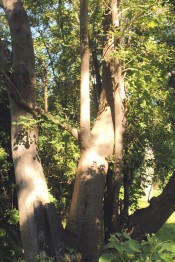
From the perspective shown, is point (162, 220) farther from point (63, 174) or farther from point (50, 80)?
point (50, 80)

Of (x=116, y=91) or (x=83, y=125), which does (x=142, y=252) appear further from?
(x=116, y=91)

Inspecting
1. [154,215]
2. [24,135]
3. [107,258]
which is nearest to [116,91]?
[24,135]

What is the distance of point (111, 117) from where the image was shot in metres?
8.13

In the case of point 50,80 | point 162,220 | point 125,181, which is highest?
point 50,80

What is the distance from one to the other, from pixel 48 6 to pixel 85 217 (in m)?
4.91

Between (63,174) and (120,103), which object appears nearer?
(120,103)

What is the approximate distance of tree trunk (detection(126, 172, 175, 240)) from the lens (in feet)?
25.8

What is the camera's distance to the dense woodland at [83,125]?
7.29 meters

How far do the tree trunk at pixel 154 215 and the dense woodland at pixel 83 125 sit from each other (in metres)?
0.02

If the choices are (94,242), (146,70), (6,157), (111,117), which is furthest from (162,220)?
(6,157)

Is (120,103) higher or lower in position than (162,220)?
higher

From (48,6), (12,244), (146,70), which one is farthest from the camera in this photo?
(48,6)

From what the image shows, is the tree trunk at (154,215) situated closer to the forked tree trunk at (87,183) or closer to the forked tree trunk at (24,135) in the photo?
the forked tree trunk at (87,183)

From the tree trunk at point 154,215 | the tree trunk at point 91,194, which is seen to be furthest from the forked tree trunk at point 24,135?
the tree trunk at point 154,215
